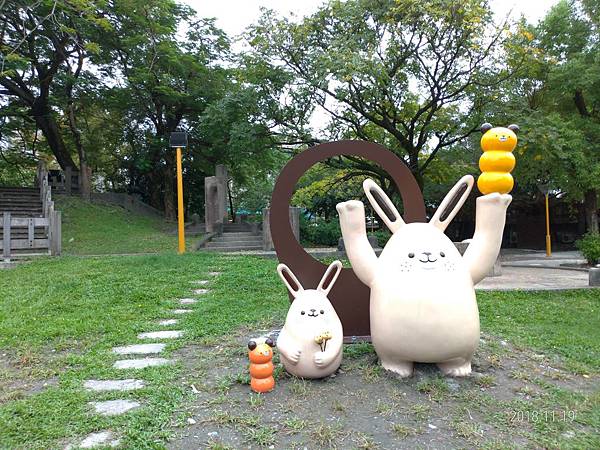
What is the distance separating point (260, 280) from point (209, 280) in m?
1.08

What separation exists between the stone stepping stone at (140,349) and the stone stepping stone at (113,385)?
32.2 inches

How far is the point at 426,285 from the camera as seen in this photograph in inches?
151

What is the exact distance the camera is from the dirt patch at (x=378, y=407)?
302 cm

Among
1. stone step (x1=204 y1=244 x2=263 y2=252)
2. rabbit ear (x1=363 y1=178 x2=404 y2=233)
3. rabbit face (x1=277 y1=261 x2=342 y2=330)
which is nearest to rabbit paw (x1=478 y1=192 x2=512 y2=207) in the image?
rabbit ear (x1=363 y1=178 x2=404 y2=233)

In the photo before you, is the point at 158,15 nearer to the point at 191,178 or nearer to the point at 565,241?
the point at 191,178

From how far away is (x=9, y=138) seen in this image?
80.9 feet

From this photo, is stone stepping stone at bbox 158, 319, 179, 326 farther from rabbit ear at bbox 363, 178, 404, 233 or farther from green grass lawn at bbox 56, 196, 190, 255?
green grass lawn at bbox 56, 196, 190, 255

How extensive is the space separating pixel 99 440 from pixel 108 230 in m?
15.2

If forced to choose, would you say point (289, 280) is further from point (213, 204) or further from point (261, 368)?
point (213, 204)

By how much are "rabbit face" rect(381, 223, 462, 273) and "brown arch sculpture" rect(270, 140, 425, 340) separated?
0.93m

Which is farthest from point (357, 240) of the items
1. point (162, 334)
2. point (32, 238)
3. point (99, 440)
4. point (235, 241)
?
point (235, 241)

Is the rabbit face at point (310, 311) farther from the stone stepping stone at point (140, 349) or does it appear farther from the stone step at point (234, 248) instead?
the stone step at point (234, 248)

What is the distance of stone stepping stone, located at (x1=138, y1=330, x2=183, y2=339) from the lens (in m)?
5.55

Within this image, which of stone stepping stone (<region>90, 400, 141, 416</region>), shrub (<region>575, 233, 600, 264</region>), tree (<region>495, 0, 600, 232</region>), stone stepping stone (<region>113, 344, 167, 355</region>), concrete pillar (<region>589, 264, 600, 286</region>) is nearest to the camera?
stone stepping stone (<region>90, 400, 141, 416</region>)
